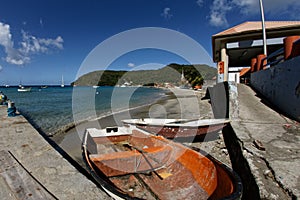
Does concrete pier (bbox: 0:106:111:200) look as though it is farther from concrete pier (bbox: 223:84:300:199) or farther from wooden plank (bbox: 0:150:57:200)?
concrete pier (bbox: 223:84:300:199)

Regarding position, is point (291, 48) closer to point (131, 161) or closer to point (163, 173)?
point (163, 173)

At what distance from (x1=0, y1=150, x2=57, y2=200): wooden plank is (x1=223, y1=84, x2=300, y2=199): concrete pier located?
3.14m

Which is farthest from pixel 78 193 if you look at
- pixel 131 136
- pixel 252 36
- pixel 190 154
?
pixel 252 36

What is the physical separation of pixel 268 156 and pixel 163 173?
80.8 inches

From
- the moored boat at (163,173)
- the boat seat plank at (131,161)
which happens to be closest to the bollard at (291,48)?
the moored boat at (163,173)

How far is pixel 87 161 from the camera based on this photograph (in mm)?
3227

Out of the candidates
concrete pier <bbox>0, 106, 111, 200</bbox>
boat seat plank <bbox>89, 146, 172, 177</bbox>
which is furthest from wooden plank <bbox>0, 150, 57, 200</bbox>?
boat seat plank <bbox>89, 146, 172, 177</bbox>

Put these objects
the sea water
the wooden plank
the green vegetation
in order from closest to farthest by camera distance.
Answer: the wooden plank < the sea water < the green vegetation

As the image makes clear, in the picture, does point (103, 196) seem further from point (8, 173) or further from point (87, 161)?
point (8, 173)

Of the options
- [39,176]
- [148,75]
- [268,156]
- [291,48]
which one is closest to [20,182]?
[39,176]

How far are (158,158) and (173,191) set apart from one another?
2.81ft

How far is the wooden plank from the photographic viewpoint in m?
2.40

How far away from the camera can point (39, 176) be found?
2.94 m

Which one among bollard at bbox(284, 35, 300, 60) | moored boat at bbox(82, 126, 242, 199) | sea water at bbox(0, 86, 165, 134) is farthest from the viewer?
sea water at bbox(0, 86, 165, 134)
